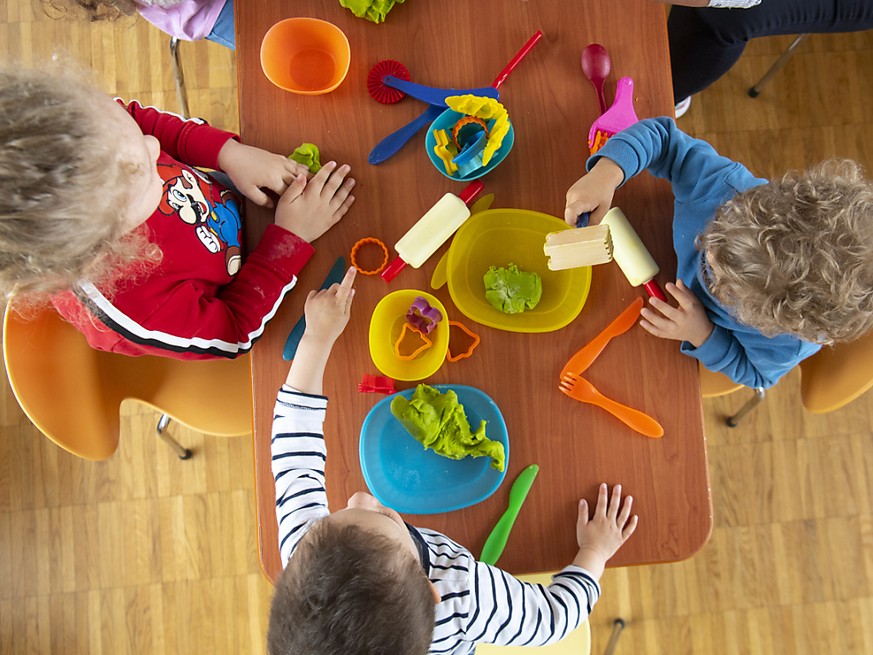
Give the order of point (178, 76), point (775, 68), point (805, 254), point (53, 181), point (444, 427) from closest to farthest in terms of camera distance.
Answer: point (53, 181)
point (805, 254)
point (444, 427)
point (178, 76)
point (775, 68)

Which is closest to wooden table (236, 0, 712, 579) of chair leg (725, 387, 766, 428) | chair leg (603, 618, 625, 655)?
chair leg (725, 387, 766, 428)

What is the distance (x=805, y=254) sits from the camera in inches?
30.0

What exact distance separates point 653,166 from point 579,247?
0.22 meters

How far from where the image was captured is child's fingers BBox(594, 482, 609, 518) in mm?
873

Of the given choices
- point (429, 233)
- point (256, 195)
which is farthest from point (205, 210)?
Result: point (429, 233)

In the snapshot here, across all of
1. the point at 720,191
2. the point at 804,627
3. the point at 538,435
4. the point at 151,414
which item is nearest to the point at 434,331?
the point at 538,435

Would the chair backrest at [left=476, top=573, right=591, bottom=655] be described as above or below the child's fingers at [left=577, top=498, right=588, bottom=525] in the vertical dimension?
below

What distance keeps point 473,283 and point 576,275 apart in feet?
0.47

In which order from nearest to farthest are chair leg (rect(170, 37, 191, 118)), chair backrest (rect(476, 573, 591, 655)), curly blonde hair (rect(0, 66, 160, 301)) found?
curly blonde hair (rect(0, 66, 160, 301)) → chair backrest (rect(476, 573, 591, 655)) → chair leg (rect(170, 37, 191, 118))

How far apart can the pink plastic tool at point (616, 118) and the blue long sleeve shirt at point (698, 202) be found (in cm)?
4

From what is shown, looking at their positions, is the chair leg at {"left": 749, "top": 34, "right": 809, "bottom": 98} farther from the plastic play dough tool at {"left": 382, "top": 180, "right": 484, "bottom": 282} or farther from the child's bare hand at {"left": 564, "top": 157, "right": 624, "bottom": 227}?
the plastic play dough tool at {"left": 382, "top": 180, "right": 484, "bottom": 282}

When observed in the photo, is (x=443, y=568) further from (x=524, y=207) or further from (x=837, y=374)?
(x=837, y=374)

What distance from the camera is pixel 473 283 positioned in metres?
0.94

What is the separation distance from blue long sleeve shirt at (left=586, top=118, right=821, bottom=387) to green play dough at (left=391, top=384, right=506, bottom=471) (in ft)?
1.01
